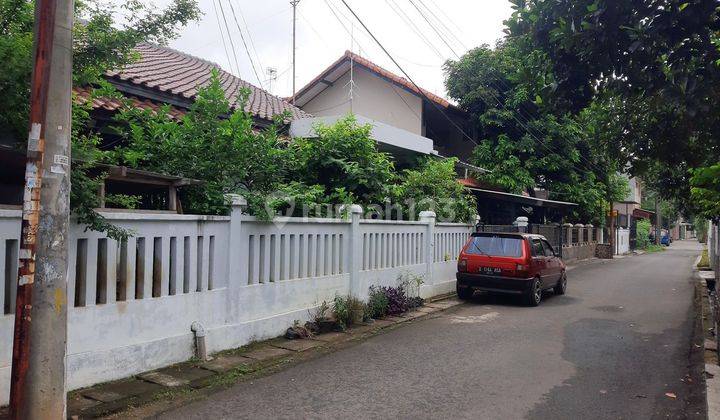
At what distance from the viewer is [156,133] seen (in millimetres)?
7012

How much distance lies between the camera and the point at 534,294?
1175 cm

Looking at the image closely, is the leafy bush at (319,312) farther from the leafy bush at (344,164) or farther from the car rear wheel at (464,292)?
the car rear wheel at (464,292)

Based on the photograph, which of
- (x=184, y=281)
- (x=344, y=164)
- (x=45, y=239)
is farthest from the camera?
(x=344, y=164)

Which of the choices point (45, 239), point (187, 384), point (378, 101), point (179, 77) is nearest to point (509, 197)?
point (378, 101)

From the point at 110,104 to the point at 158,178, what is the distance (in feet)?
8.47

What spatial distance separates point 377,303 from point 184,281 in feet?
13.4

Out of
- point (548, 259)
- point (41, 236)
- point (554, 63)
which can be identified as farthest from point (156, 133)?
point (548, 259)

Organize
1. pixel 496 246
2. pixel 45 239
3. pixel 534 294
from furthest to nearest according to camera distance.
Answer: pixel 496 246
pixel 534 294
pixel 45 239

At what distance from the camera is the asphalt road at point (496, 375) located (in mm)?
5094

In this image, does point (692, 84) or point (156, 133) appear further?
point (156, 133)

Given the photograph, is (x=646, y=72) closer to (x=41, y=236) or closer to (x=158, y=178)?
(x=158, y=178)

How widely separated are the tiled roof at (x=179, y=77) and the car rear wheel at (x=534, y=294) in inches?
244

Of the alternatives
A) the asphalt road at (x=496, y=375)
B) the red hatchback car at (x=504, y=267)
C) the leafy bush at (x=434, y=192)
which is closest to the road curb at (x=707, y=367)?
the asphalt road at (x=496, y=375)

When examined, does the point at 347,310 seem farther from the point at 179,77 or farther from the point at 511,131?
the point at 511,131
